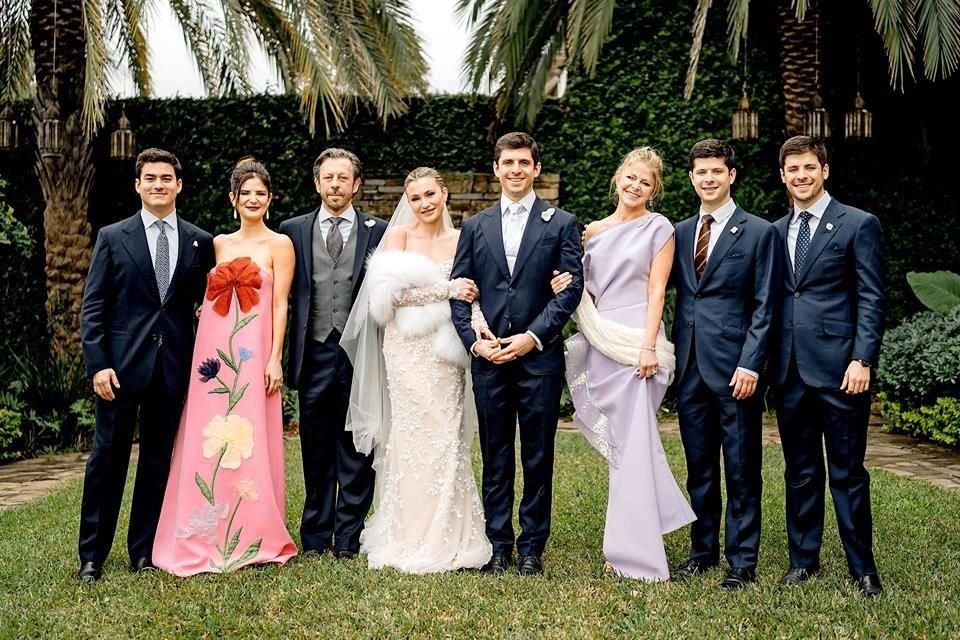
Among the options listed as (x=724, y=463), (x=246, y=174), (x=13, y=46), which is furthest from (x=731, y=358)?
(x=13, y=46)

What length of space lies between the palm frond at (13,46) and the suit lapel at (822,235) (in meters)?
8.17

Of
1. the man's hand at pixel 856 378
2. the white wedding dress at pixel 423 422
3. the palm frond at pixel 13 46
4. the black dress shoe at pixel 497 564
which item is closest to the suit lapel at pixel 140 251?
the white wedding dress at pixel 423 422

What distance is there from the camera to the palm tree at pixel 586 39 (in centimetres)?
801

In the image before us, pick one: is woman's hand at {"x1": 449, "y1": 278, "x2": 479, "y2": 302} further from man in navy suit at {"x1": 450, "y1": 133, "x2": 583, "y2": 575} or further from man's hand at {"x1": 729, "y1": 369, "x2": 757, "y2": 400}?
man's hand at {"x1": 729, "y1": 369, "x2": 757, "y2": 400}

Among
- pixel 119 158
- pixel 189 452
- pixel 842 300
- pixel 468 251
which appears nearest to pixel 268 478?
pixel 189 452

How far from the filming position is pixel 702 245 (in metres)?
4.55

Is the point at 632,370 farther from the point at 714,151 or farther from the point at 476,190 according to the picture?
the point at 476,190

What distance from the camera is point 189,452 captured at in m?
4.72

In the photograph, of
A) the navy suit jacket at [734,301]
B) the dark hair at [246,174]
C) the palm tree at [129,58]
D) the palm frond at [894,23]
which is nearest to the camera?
the navy suit jacket at [734,301]

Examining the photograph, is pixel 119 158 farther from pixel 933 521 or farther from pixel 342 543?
pixel 933 521

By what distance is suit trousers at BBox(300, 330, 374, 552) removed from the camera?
16.1ft

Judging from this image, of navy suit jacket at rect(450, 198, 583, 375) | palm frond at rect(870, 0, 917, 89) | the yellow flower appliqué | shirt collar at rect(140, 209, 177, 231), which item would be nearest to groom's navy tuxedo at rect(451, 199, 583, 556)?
navy suit jacket at rect(450, 198, 583, 375)

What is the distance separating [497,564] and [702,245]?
1835 mm

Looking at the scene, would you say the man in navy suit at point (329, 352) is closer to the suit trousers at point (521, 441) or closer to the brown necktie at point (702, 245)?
the suit trousers at point (521, 441)
